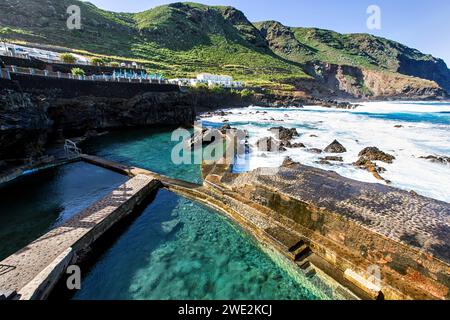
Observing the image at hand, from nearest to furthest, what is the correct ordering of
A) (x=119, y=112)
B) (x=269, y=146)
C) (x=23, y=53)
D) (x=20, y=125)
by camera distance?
(x=20, y=125), (x=269, y=146), (x=23, y=53), (x=119, y=112)

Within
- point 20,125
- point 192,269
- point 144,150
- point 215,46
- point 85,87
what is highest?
point 215,46

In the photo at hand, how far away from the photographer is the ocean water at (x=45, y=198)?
9633 mm

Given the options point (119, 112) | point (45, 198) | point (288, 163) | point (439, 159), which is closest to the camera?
point (45, 198)

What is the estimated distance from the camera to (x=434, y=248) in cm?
564

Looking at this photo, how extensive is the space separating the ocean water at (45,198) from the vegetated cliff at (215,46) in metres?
60.6

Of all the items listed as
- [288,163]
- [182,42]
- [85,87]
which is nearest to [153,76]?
[85,87]

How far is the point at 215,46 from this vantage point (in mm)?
122000

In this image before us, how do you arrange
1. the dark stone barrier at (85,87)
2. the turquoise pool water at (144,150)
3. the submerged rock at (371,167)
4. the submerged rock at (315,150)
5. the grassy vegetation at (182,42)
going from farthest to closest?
1. the grassy vegetation at (182,42)
2. the dark stone barrier at (85,87)
3. the submerged rock at (315,150)
4. the turquoise pool water at (144,150)
5. the submerged rock at (371,167)

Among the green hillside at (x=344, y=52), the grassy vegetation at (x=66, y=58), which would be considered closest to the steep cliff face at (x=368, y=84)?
the green hillside at (x=344, y=52)

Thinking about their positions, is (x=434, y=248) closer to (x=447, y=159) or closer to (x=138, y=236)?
(x=138, y=236)

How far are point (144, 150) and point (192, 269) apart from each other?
1785 cm

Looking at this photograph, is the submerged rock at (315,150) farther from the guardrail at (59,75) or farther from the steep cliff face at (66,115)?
the guardrail at (59,75)

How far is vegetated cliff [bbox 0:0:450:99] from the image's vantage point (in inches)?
2808

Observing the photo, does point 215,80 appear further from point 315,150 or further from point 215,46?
point 215,46
